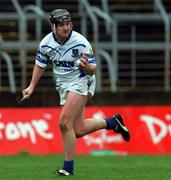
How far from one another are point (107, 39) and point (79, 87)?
13.3 meters

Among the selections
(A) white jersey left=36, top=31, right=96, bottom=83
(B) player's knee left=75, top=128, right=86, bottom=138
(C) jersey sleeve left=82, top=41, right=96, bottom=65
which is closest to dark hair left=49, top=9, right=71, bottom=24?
(A) white jersey left=36, top=31, right=96, bottom=83

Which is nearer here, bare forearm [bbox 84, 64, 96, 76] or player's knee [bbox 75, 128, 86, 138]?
bare forearm [bbox 84, 64, 96, 76]

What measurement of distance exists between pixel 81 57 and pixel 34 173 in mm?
1904

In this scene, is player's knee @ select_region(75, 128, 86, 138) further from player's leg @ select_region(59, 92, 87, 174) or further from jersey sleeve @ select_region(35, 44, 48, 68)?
jersey sleeve @ select_region(35, 44, 48, 68)

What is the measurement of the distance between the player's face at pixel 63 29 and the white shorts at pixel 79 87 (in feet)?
1.98

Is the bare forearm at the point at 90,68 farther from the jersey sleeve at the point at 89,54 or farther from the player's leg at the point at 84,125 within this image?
the player's leg at the point at 84,125

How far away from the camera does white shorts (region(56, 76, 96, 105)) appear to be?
32.7 ft

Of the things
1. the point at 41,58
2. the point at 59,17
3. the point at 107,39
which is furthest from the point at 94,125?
the point at 107,39

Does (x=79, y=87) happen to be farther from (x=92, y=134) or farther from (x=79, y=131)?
(x=92, y=134)

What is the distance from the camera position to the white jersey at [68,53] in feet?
32.6

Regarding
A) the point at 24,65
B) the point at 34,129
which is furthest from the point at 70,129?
the point at 24,65

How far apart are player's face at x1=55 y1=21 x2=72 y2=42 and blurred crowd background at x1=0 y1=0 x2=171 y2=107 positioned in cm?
1085

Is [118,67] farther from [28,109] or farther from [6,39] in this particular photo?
[28,109]

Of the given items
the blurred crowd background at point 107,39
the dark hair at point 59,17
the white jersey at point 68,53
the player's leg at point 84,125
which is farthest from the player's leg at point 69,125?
the blurred crowd background at point 107,39
